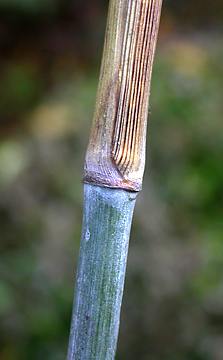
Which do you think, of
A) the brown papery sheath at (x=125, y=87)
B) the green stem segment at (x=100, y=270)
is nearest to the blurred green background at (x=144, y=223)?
the green stem segment at (x=100, y=270)

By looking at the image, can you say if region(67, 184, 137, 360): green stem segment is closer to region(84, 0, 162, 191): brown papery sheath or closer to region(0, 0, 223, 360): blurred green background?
region(84, 0, 162, 191): brown papery sheath

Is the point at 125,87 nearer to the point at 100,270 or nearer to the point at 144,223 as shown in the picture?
the point at 100,270

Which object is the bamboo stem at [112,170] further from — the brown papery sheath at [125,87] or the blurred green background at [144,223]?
the blurred green background at [144,223]

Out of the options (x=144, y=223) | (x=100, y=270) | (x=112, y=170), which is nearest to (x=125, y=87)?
(x=112, y=170)

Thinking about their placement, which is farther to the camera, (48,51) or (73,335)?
(48,51)

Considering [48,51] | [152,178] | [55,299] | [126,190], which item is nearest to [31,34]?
[48,51]

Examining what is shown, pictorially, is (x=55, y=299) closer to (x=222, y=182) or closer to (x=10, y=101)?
(x=222, y=182)
